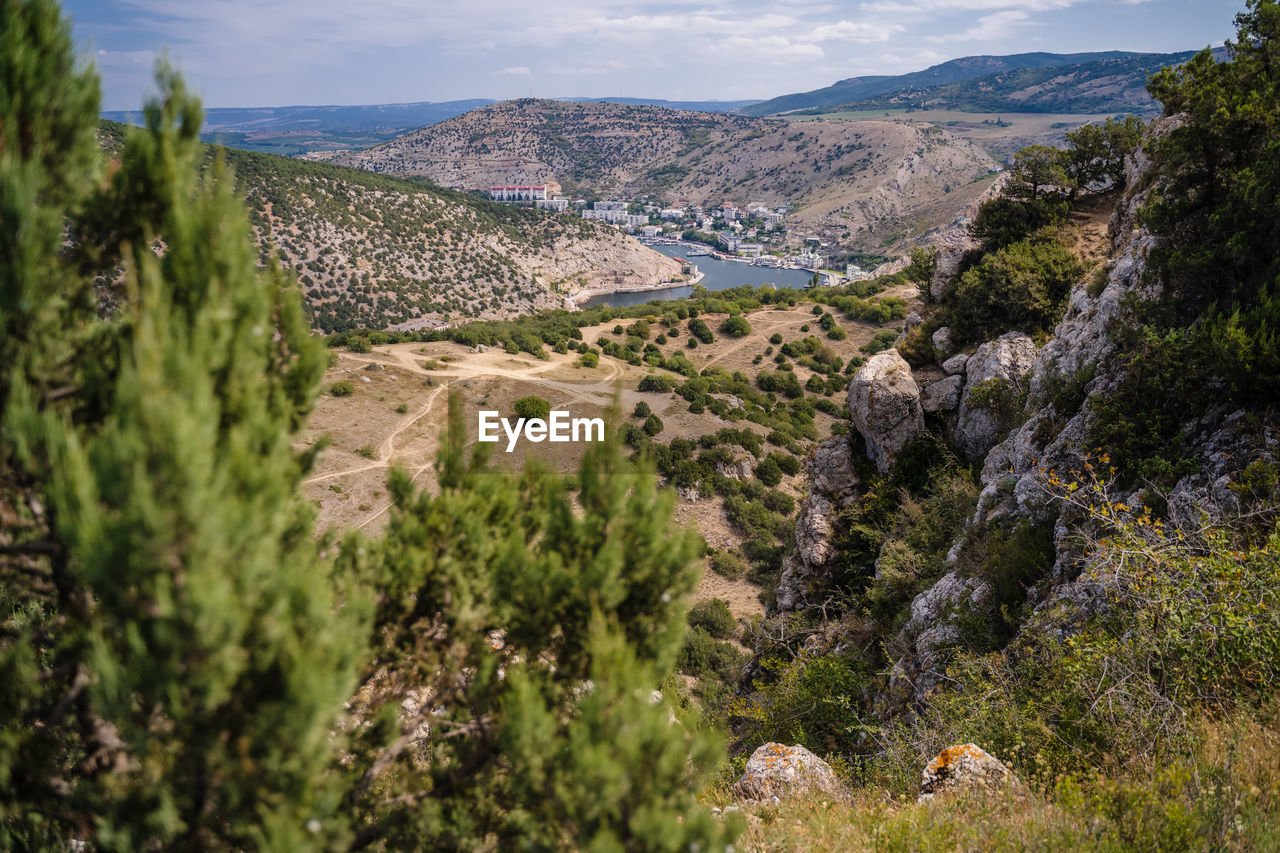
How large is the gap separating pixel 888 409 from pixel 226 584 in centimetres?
1518

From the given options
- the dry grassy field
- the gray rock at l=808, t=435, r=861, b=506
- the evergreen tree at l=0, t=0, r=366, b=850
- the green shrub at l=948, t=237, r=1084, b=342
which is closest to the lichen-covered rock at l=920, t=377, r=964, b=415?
the green shrub at l=948, t=237, r=1084, b=342

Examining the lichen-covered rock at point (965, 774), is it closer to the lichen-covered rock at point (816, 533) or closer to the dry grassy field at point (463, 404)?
the lichen-covered rock at point (816, 533)

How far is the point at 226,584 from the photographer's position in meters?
2.72

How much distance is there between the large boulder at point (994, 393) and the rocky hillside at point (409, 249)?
216 ft

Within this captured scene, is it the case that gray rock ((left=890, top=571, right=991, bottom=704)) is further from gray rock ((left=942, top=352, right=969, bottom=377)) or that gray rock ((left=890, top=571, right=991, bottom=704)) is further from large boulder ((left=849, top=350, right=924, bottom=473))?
gray rock ((left=942, top=352, right=969, bottom=377))

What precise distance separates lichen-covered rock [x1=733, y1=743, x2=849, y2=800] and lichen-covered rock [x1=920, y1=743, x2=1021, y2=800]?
1107 mm

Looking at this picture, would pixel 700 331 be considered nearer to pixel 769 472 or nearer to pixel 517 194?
pixel 769 472

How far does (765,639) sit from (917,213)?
142 metres

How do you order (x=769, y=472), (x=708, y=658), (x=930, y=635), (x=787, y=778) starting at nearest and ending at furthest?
1. (x=787, y=778)
2. (x=930, y=635)
3. (x=708, y=658)
4. (x=769, y=472)

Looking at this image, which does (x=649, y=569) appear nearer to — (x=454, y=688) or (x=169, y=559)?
(x=454, y=688)

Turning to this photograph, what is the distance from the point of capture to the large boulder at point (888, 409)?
15570mm

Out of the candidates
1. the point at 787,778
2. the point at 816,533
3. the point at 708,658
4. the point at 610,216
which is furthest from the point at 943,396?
the point at 610,216

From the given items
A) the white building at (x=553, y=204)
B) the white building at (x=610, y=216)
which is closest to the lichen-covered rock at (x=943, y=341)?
the white building at (x=610, y=216)

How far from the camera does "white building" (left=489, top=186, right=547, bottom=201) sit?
16412cm
